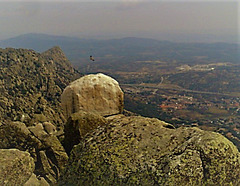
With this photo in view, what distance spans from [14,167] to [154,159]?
6920mm

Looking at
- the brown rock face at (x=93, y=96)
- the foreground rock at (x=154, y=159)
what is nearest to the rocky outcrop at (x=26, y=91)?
the brown rock face at (x=93, y=96)

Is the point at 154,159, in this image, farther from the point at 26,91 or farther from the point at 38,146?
the point at 26,91

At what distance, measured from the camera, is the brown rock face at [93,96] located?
782 inches

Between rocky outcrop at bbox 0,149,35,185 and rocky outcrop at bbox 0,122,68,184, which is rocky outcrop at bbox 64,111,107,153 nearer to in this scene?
rocky outcrop at bbox 0,122,68,184

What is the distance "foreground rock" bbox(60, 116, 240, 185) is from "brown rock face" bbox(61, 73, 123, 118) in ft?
25.0

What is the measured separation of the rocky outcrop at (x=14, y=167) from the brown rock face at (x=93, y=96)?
747 cm

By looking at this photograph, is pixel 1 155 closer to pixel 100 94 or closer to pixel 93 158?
pixel 93 158

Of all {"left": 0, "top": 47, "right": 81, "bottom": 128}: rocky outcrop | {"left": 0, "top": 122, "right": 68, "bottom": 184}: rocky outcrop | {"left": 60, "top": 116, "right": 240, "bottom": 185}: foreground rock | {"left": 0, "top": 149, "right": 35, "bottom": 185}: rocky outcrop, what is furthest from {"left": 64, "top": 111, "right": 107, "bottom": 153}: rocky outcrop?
{"left": 0, "top": 47, "right": 81, "bottom": 128}: rocky outcrop

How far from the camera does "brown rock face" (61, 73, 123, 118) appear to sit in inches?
782

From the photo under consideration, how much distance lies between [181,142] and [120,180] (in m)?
3.37

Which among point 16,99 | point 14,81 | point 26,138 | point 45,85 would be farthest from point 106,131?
point 45,85

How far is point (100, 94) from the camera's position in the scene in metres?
20.4

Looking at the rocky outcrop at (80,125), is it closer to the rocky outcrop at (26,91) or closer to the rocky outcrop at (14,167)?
the rocky outcrop at (14,167)

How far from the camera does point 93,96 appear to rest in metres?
20.2
